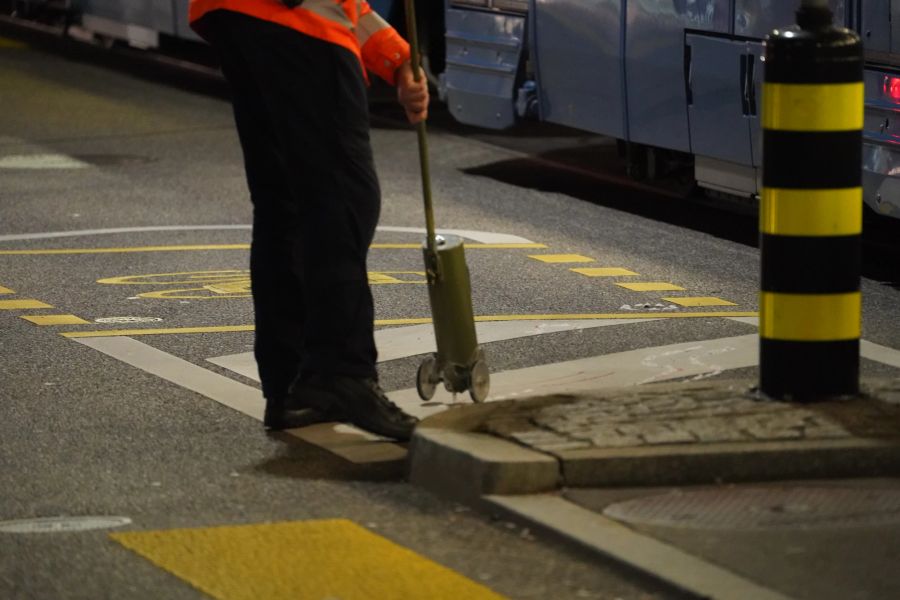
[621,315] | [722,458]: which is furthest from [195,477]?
[621,315]

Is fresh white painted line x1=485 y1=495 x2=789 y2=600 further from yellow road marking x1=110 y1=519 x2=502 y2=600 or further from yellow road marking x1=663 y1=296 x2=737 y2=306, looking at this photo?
yellow road marking x1=663 y1=296 x2=737 y2=306

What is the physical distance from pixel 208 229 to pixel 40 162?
10.5 ft

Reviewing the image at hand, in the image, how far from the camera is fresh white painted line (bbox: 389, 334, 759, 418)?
6.90 meters

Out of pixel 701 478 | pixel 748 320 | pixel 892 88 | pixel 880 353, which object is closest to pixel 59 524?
pixel 701 478

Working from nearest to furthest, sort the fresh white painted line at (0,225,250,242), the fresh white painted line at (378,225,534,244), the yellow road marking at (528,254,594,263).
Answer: the yellow road marking at (528,254,594,263) < the fresh white painted line at (378,225,534,244) < the fresh white painted line at (0,225,250,242)

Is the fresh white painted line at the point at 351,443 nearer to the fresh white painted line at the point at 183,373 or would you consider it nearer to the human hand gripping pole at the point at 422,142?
the fresh white painted line at the point at 183,373

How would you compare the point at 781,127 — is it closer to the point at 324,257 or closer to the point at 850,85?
the point at 850,85

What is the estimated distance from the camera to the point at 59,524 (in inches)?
218

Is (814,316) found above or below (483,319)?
above

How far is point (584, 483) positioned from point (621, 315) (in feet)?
10.4

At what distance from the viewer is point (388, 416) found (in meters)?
6.27

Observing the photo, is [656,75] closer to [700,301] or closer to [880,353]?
[700,301]

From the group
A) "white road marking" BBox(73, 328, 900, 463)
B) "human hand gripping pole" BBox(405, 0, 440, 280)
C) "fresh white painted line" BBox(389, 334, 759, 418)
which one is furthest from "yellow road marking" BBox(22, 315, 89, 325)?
"human hand gripping pole" BBox(405, 0, 440, 280)

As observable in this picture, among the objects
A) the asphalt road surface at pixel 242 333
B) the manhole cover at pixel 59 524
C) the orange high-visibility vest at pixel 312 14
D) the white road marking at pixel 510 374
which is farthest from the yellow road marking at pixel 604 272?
the manhole cover at pixel 59 524
